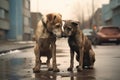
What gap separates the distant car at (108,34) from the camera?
30781 millimetres

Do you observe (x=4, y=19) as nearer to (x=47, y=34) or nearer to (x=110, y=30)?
(x=110, y=30)

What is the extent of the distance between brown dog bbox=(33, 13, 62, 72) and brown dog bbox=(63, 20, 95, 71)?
0.31m

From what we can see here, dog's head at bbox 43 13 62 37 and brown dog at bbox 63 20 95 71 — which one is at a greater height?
dog's head at bbox 43 13 62 37

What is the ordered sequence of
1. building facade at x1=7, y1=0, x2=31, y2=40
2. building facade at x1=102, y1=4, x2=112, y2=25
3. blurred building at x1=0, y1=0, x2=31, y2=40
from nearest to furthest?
blurred building at x1=0, y1=0, x2=31, y2=40, building facade at x1=7, y1=0, x2=31, y2=40, building facade at x1=102, y1=4, x2=112, y2=25

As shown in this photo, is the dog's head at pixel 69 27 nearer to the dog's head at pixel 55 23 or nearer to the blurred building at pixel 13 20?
the dog's head at pixel 55 23

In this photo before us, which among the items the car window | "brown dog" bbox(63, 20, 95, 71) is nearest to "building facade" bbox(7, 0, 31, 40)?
the car window

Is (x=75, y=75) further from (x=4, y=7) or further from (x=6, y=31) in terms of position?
(x=6, y=31)

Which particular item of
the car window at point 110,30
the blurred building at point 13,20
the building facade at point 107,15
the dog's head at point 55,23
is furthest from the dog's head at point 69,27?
the building facade at point 107,15

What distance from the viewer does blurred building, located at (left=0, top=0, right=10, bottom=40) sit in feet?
251

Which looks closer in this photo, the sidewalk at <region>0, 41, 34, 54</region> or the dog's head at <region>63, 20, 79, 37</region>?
the dog's head at <region>63, 20, 79, 37</region>

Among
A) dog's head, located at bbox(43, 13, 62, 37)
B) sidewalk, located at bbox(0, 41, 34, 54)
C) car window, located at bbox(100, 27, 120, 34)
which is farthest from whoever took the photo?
car window, located at bbox(100, 27, 120, 34)

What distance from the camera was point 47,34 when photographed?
350 inches

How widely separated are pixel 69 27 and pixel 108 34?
22.4 metres

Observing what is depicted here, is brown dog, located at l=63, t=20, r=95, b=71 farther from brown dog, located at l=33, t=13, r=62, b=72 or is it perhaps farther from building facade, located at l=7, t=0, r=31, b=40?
building facade, located at l=7, t=0, r=31, b=40
